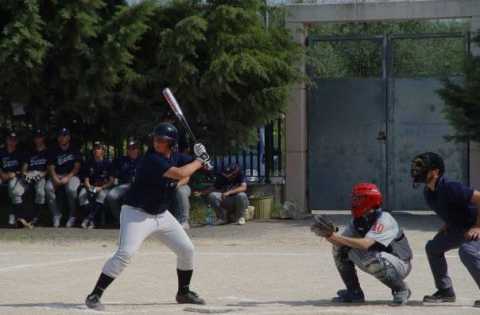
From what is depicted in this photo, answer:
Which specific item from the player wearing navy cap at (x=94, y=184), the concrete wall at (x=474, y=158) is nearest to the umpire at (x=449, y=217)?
the player wearing navy cap at (x=94, y=184)

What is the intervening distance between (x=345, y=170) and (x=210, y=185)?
9.00 feet

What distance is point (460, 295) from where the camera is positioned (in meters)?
9.67

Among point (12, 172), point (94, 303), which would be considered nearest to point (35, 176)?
point (12, 172)

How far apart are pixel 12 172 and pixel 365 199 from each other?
358 inches

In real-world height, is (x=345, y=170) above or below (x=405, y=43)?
below

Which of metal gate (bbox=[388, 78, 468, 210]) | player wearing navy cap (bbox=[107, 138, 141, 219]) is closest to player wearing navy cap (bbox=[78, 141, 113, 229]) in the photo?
player wearing navy cap (bbox=[107, 138, 141, 219])

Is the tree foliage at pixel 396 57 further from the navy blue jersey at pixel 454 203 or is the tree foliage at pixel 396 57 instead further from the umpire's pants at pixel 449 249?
the navy blue jersey at pixel 454 203

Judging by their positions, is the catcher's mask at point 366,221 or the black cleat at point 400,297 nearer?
the black cleat at point 400,297

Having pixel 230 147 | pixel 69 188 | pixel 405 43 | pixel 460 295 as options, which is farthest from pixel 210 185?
pixel 460 295

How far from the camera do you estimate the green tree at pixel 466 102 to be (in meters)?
15.9

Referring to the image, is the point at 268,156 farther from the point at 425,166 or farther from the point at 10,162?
the point at 425,166

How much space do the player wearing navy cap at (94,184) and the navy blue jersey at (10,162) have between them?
1.13m

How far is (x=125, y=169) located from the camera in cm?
1645

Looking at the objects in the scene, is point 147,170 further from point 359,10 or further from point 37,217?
point 359,10
